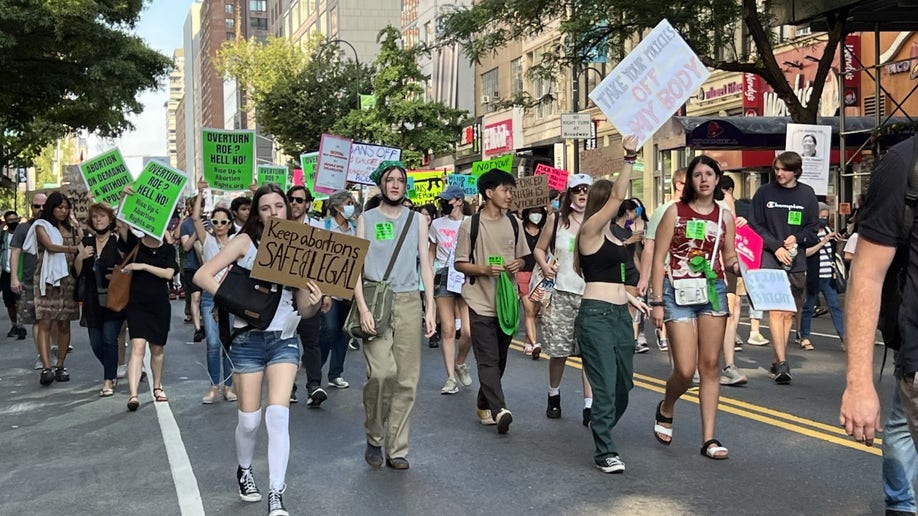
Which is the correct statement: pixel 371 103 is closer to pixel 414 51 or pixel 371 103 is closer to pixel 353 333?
pixel 414 51

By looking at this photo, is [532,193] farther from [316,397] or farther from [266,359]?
[266,359]

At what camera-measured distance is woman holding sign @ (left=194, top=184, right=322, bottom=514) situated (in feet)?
19.2

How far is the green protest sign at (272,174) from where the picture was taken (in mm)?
22798

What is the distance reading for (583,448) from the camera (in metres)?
7.46

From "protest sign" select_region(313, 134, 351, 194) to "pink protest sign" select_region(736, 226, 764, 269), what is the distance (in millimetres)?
11519

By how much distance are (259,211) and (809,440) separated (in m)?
3.89

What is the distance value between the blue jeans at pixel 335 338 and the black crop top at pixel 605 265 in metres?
3.97

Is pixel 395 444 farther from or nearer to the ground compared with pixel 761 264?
nearer to the ground

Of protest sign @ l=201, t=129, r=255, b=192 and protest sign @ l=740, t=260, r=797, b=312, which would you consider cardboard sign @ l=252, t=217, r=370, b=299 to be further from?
protest sign @ l=201, t=129, r=255, b=192

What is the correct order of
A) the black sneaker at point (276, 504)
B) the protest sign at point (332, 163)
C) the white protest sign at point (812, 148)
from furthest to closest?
the protest sign at point (332, 163) < the white protest sign at point (812, 148) < the black sneaker at point (276, 504)

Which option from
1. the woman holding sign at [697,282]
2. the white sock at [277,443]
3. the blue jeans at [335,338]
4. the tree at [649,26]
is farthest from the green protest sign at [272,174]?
the white sock at [277,443]

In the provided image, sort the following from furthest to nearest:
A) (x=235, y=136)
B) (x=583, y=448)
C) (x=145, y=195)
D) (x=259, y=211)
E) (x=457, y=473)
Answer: (x=235, y=136) < (x=145, y=195) < (x=583, y=448) < (x=457, y=473) < (x=259, y=211)

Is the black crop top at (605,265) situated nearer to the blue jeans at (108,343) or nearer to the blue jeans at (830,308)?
the blue jeans at (108,343)

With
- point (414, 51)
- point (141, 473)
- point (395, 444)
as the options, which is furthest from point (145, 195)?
point (414, 51)
